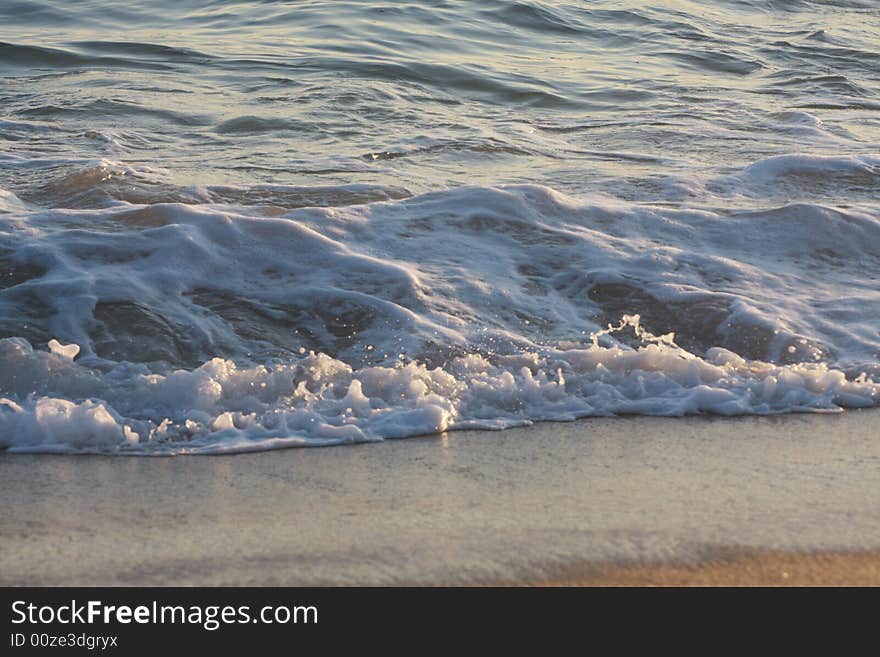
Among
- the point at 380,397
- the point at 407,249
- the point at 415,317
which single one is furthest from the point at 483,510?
the point at 407,249

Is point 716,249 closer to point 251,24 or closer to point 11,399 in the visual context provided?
point 11,399

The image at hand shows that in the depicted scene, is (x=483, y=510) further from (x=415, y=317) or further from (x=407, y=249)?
(x=407, y=249)

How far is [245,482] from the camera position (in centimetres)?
285

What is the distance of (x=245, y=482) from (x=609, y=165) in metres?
3.91

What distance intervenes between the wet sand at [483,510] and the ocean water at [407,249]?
158mm

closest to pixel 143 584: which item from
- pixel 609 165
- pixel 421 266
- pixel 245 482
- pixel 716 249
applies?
pixel 245 482

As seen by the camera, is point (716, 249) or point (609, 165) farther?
point (609, 165)

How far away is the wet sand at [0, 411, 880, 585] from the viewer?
234 cm

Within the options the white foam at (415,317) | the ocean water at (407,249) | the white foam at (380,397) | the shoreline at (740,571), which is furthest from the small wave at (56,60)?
the shoreline at (740,571)

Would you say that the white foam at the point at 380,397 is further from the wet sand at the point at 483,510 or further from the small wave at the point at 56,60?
the small wave at the point at 56,60

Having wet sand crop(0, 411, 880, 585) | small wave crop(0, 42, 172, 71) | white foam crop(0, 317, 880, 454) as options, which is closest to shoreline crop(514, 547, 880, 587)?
wet sand crop(0, 411, 880, 585)

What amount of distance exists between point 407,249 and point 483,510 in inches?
82.0

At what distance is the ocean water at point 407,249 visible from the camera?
3.37 meters
